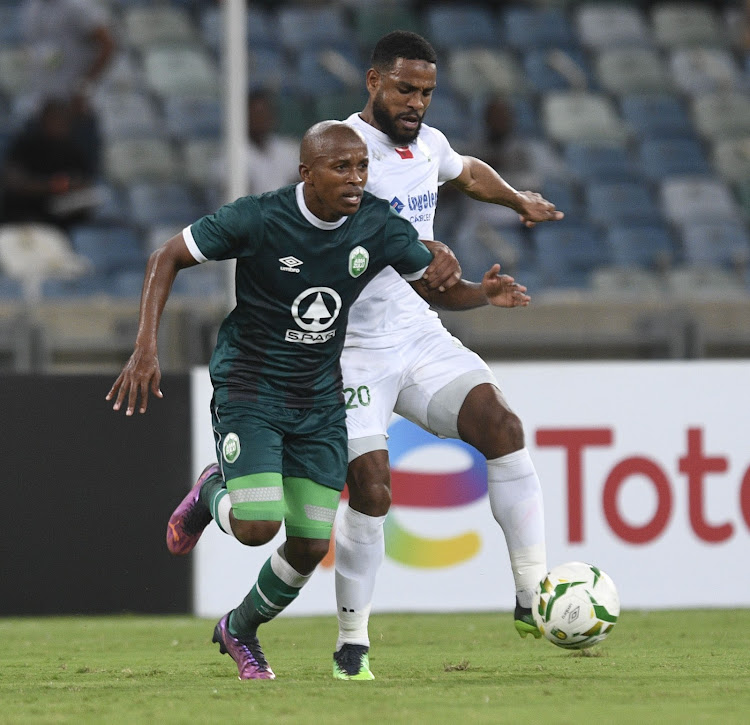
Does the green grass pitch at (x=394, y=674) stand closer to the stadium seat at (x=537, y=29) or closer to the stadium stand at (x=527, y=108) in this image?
the stadium stand at (x=527, y=108)

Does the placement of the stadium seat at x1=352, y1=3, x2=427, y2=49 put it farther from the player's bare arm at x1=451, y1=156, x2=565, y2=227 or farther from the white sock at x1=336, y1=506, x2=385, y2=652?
the white sock at x1=336, y1=506, x2=385, y2=652

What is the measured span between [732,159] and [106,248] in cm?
593

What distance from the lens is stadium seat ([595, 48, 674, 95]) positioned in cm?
1499

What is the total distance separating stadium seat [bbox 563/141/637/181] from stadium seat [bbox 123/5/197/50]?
374 centimetres

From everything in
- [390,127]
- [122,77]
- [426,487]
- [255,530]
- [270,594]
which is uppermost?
[122,77]

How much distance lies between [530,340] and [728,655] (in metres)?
3.53

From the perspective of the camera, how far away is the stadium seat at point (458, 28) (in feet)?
49.4

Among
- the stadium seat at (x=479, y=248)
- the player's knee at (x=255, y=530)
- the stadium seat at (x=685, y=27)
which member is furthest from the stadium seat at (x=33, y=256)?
the stadium seat at (x=685, y=27)

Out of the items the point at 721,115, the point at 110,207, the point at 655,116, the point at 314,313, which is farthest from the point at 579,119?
the point at 314,313

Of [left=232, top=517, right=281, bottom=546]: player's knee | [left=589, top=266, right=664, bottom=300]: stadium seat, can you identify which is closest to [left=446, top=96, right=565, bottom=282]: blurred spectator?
[left=589, top=266, right=664, bottom=300]: stadium seat

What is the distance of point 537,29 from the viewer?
1537 cm

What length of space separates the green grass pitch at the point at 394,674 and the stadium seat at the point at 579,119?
6662 millimetres

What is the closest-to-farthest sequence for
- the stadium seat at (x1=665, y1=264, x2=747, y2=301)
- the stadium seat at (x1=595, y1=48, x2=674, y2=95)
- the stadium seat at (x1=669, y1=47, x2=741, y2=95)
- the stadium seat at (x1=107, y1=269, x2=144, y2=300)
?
the stadium seat at (x1=107, y1=269, x2=144, y2=300), the stadium seat at (x1=665, y1=264, x2=747, y2=301), the stadium seat at (x1=595, y1=48, x2=674, y2=95), the stadium seat at (x1=669, y1=47, x2=741, y2=95)

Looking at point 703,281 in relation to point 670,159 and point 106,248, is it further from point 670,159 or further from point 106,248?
point 106,248
